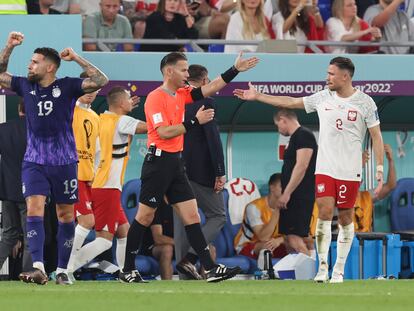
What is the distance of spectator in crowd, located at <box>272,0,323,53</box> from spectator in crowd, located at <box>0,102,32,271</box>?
4567mm

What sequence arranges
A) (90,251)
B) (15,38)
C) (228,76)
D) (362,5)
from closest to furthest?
(15,38), (228,76), (90,251), (362,5)

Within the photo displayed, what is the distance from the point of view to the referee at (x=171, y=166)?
44.2 feet

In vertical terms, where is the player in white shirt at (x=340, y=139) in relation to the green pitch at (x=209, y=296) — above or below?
above

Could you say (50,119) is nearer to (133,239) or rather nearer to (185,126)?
(185,126)

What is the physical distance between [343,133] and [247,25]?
5.11m

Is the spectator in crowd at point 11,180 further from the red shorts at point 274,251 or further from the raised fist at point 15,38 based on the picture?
the red shorts at point 274,251

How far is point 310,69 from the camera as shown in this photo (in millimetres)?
17812

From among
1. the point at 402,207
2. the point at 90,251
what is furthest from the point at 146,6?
the point at 90,251

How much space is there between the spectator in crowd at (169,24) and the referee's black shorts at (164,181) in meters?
4.84

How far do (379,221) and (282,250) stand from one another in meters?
2.06

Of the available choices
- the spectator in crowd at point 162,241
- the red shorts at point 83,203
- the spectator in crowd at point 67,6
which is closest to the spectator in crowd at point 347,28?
the spectator in crowd at point 67,6

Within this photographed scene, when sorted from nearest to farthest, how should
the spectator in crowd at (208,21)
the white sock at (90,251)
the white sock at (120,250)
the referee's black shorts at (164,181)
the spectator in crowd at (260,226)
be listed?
1. the referee's black shorts at (164,181)
2. the white sock at (90,251)
3. the white sock at (120,250)
4. the spectator in crowd at (260,226)
5. the spectator in crowd at (208,21)

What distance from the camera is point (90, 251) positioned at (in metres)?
15.4

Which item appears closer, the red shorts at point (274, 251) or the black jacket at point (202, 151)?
the black jacket at point (202, 151)
